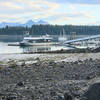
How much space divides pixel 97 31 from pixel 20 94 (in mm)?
189956

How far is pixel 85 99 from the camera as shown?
9.88 meters

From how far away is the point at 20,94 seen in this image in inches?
460

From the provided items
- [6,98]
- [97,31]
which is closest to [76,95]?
[6,98]

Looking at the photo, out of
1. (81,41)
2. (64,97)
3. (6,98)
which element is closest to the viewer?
(64,97)

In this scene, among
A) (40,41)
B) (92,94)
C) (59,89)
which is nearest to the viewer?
(92,94)

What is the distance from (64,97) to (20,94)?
72.5 inches

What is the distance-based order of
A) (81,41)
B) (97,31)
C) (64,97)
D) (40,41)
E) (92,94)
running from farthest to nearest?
(97,31) → (40,41) → (81,41) → (64,97) → (92,94)

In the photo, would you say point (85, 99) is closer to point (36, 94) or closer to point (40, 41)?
point (36, 94)

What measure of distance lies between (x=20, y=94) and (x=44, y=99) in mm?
1186

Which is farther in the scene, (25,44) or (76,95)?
(25,44)

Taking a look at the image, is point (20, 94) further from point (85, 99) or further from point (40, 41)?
point (40, 41)

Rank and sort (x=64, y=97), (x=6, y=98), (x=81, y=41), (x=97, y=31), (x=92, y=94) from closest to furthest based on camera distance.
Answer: (x=92, y=94) < (x=64, y=97) < (x=6, y=98) < (x=81, y=41) < (x=97, y=31)

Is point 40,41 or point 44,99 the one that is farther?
point 40,41

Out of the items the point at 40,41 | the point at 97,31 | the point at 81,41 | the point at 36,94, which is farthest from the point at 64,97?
the point at 97,31
